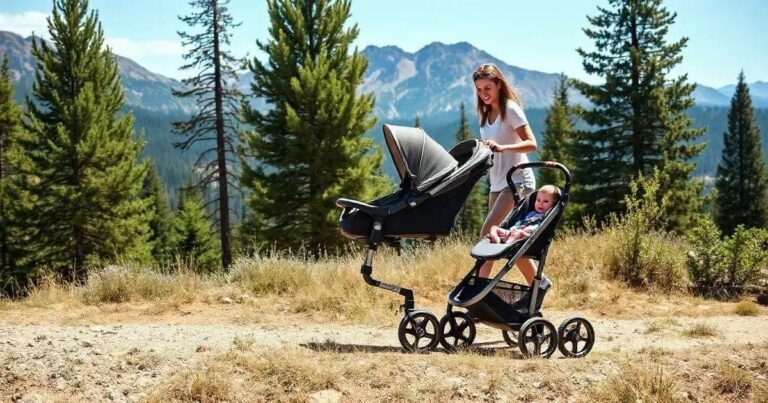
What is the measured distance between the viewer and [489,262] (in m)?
5.55

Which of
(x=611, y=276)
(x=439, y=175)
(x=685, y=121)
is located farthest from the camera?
(x=685, y=121)

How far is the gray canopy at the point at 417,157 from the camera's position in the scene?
5047mm

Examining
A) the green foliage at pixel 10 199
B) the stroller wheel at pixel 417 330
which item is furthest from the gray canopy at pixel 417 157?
the green foliage at pixel 10 199

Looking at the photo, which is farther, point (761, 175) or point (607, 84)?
point (761, 175)

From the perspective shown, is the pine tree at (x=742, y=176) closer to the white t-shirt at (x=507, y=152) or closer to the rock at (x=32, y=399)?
the white t-shirt at (x=507, y=152)

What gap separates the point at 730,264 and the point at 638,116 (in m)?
17.5

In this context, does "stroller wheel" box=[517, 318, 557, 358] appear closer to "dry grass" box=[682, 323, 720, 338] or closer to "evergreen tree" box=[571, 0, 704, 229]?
"dry grass" box=[682, 323, 720, 338]

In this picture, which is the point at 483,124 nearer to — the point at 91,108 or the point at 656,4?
the point at 91,108

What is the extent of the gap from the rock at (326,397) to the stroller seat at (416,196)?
1.29m

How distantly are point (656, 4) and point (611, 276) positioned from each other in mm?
19946

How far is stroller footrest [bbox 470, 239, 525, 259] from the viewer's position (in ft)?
16.1

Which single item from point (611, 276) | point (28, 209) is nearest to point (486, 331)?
point (611, 276)

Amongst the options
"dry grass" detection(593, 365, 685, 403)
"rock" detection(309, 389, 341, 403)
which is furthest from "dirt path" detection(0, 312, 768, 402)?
"dry grass" detection(593, 365, 685, 403)

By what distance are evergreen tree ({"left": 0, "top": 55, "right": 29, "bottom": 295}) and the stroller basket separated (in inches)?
828
